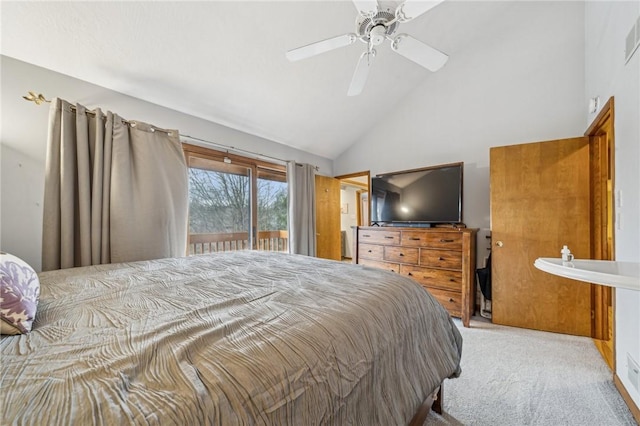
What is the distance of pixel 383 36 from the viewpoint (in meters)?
1.58

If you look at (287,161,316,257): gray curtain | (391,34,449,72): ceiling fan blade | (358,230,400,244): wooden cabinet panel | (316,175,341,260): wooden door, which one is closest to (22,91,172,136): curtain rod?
(287,161,316,257): gray curtain

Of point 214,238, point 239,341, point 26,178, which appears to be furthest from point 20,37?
point 239,341

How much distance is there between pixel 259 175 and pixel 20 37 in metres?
2.33

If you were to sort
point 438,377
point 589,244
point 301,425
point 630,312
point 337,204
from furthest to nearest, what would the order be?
point 337,204 < point 589,244 < point 630,312 < point 438,377 < point 301,425

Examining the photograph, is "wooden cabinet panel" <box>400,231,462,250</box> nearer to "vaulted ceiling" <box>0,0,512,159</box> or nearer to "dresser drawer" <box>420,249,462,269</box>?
"dresser drawer" <box>420,249,462,269</box>

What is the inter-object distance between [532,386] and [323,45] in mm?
→ 2670

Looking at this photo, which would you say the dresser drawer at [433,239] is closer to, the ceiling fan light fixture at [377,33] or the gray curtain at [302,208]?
the gray curtain at [302,208]

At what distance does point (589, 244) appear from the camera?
2.29 metres

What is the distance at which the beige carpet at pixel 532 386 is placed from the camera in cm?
140

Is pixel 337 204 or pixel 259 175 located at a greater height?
pixel 259 175

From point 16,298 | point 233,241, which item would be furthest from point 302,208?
point 16,298

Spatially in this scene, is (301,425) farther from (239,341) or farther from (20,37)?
(20,37)

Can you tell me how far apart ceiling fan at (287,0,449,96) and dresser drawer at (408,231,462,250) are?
174cm

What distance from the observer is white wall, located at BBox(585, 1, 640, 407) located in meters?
1.39
